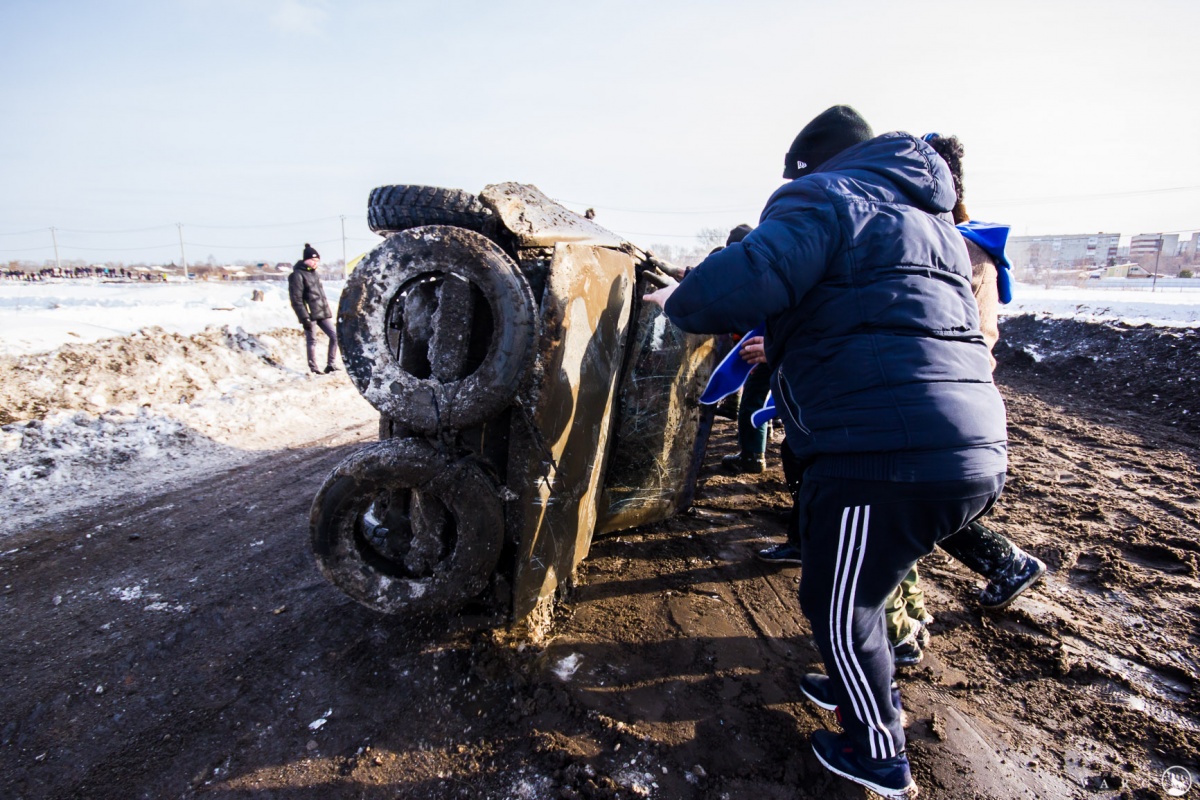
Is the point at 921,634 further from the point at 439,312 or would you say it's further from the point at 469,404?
the point at 439,312

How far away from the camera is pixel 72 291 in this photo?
13914mm

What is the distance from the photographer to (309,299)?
Answer: 8.34m

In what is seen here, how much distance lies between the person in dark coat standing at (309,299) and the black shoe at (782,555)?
707cm

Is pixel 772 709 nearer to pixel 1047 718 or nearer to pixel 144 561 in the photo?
pixel 1047 718

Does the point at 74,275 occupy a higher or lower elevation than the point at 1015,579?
higher

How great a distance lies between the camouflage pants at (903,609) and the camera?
244cm

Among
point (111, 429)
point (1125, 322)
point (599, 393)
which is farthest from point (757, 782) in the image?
point (1125, 322)

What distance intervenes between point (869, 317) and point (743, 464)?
343 centimetres

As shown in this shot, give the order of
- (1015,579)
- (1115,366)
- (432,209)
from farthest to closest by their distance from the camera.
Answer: (1115,366)
(1015,579)
(432,209)

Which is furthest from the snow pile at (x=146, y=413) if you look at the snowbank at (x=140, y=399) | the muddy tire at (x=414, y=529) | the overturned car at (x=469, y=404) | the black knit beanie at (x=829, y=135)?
the black knit beanie at (x=829, y=135)

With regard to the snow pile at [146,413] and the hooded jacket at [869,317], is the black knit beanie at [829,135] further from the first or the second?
the snow pile at [146,413]

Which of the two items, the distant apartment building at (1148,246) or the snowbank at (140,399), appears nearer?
the snowbank at (140,399)

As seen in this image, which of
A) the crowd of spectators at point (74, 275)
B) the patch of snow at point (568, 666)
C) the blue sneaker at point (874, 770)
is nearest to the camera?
the blue sneaker at point (874, 770)

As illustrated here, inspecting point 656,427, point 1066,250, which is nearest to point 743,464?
point 656,427
